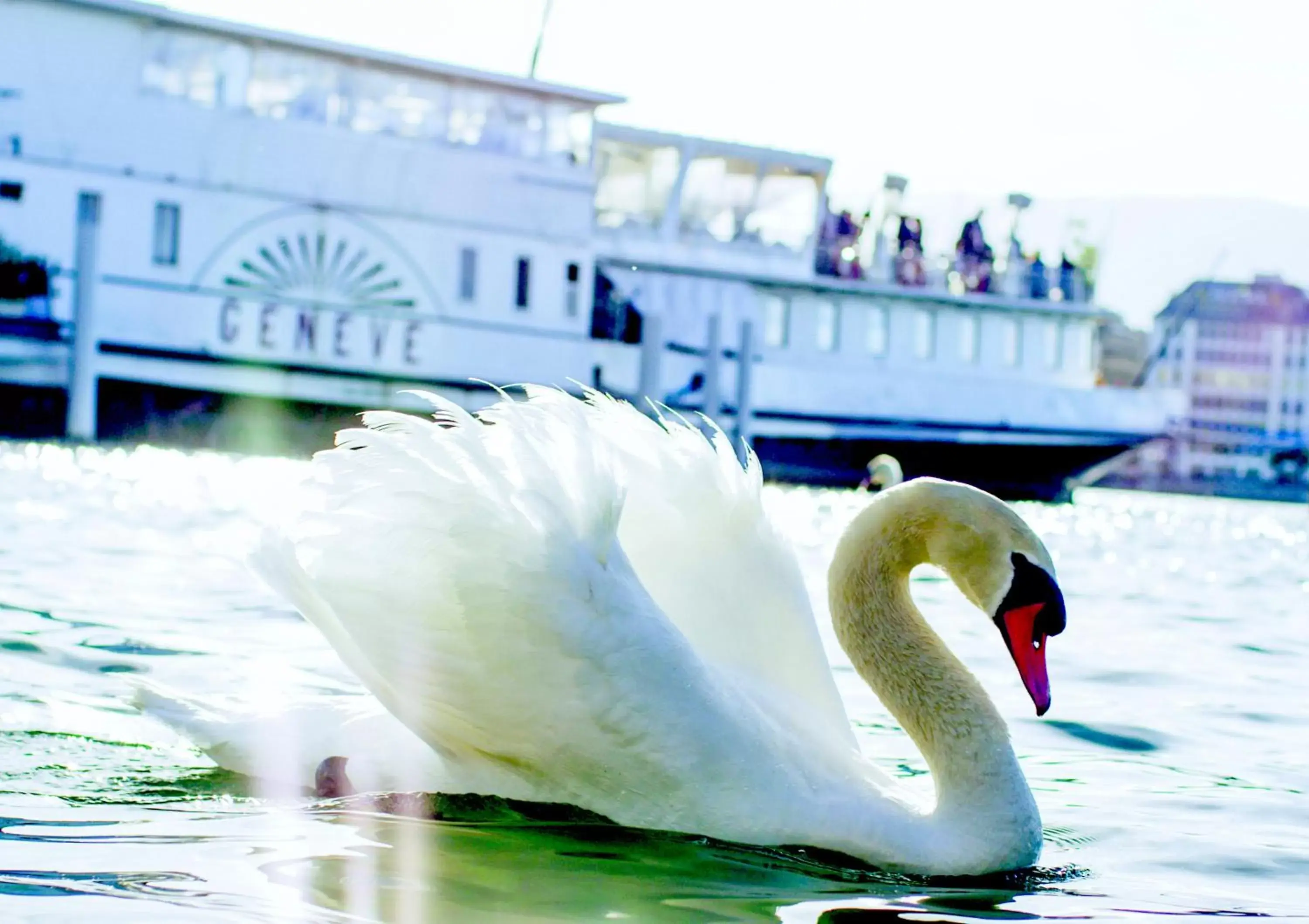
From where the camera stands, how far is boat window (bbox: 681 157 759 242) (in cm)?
3278

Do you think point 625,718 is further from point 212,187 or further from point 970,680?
point 212,187

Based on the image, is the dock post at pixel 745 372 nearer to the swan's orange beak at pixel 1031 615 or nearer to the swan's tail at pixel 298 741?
the swan's tail at pixel 298 741

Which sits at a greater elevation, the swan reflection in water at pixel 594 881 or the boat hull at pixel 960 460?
the boat hull at pixel 960 460

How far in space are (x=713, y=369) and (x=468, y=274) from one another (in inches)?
170

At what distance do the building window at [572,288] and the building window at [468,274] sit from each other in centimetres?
162

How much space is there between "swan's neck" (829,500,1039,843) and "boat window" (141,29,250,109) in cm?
2378

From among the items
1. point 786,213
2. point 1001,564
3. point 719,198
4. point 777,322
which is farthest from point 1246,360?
point 1001,564

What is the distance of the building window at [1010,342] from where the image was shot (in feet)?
119

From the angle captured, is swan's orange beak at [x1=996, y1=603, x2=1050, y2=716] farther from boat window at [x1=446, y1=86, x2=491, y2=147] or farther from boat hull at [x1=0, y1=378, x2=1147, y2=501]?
boat window at [x1=446, y1=86, x2=491, y2=147]

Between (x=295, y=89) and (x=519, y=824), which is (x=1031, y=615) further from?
(x=295, y=89)

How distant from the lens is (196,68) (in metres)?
26.7

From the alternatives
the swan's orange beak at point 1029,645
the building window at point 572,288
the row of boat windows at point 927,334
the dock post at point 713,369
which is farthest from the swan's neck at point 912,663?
the row of boat windows at point 927,334

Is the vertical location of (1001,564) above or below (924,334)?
below

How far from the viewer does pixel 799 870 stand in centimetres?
382
